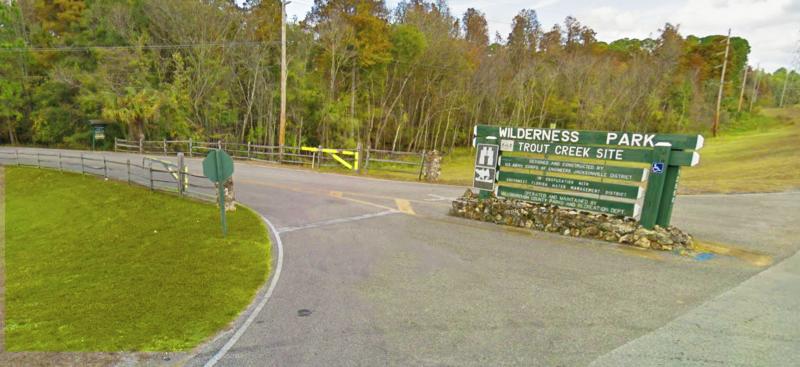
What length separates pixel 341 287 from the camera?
230 inches

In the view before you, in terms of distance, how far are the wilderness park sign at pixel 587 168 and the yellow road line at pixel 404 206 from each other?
77.3 inches

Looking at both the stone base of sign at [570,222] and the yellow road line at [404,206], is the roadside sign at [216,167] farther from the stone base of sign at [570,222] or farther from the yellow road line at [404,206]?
the stone base of sign at [570,222]

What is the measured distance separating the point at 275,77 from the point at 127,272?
82.2 feet

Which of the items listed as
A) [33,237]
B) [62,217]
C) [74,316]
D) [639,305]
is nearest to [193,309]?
[74,316]

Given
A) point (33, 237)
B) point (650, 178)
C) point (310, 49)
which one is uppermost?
point (310, 49)

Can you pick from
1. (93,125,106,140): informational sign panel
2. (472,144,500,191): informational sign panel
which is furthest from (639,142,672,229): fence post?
(93,125,106,140): informational sign panel

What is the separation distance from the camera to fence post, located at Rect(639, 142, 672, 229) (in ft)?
25.3

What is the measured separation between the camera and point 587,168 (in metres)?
8.49

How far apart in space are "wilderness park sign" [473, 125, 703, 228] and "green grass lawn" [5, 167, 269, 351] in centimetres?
545

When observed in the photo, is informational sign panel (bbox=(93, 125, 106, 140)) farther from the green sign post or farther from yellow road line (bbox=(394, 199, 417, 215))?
the green sign post

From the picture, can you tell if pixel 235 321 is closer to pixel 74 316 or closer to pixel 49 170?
pixel 74 316

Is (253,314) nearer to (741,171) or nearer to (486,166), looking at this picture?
(486,166)

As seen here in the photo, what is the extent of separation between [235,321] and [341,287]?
147cm

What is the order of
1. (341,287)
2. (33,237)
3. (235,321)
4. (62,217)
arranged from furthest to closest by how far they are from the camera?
(62,217) < (33,237) < (341,287) < (235,321)
